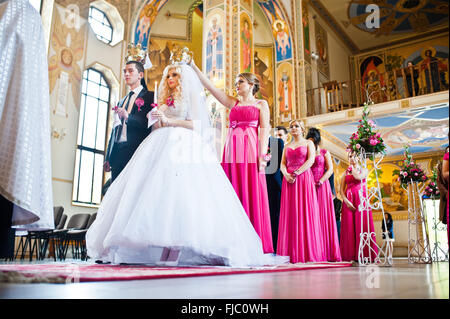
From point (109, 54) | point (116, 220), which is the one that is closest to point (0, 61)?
point (116, 220)

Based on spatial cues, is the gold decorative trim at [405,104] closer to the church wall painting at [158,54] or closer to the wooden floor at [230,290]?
the church wall painting at [158,54]

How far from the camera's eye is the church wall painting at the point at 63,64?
10.3 m

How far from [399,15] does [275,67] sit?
7.15m

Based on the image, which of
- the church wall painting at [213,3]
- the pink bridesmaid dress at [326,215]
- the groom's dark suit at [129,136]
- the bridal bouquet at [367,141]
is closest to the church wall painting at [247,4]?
the church wall painting at [213,3]

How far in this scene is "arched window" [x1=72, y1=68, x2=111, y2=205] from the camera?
38.6 feet

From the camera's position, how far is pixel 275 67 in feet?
49.0

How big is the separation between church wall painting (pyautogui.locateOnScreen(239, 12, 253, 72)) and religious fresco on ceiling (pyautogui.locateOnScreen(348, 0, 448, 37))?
6185mm

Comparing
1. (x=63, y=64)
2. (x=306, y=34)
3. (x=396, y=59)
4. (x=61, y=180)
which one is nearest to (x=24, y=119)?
(x=61, y=180)

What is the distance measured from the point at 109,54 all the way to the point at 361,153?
34.1 ft

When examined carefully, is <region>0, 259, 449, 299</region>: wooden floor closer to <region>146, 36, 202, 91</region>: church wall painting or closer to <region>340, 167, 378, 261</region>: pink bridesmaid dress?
<region>340, 167, 378, 261</region>: pink bridesmaid dress

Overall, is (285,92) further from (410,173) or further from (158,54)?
(410,173)

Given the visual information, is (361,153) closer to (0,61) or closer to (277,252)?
(277,252)

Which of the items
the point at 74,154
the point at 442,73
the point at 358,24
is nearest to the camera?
the point at 74,154

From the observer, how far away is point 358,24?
18.1 meters
